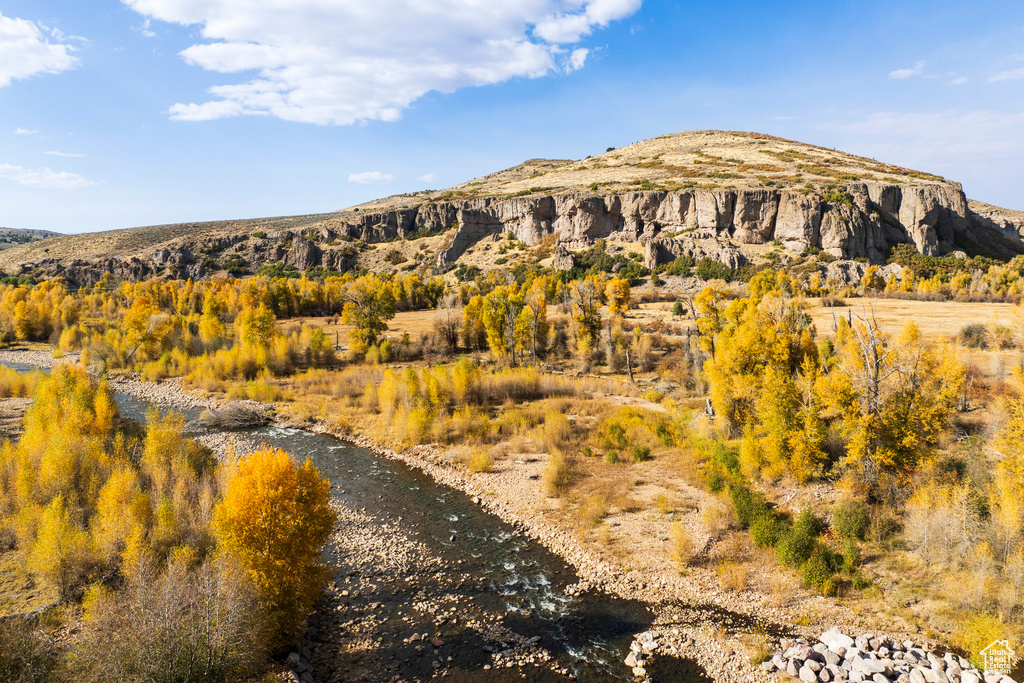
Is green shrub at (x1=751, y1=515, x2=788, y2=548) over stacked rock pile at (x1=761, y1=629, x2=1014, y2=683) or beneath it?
over

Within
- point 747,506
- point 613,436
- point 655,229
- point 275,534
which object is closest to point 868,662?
point 747,506

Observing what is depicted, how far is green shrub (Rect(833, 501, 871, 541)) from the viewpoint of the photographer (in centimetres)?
1443

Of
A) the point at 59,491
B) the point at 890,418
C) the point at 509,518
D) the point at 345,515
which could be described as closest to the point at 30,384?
the point at 59,491

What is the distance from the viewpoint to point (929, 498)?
14.3 meters

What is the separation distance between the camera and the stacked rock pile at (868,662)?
9.85 m

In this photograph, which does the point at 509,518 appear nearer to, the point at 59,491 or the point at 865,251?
the point at 59,491

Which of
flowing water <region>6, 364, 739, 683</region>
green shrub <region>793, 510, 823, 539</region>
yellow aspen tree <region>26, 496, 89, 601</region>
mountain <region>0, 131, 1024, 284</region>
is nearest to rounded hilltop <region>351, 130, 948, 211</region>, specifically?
mountain <region>0, 131, 1024, 284</region>

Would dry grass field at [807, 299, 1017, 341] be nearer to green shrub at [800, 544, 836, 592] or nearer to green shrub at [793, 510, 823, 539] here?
green shrub at [793, 510, 823, 539]

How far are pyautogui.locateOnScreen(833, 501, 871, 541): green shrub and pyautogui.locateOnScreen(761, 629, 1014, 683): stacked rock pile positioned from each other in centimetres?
369

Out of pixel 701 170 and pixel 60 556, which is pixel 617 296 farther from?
pixel 701 170

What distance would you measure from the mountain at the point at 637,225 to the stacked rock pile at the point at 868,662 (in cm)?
6699

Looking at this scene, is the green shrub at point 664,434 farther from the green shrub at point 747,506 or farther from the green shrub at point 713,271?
the green shrub at point 713,271

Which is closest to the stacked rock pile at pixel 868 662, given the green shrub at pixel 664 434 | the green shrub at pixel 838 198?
the green shrub at pixel 664 434

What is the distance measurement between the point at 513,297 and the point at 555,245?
155 ft
